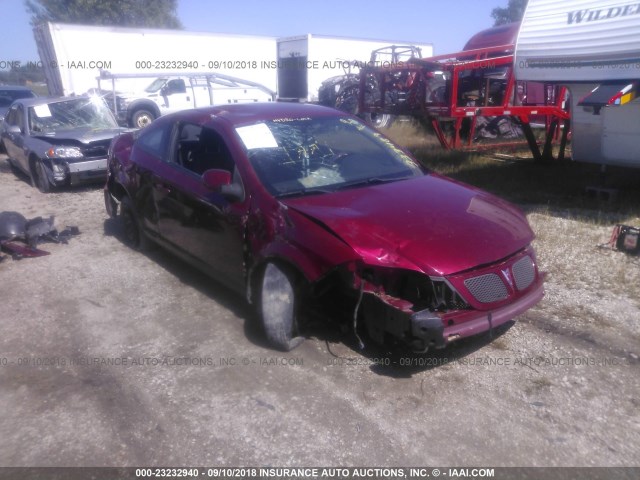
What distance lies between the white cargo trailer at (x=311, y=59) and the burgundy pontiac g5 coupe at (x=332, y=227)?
15538 mm

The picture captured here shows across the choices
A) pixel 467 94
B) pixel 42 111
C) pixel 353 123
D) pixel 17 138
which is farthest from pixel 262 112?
pixel 17 138

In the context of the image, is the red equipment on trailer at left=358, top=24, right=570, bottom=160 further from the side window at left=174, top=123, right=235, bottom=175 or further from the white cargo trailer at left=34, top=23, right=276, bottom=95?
the white cargo trailer at left=34, top=23, right=276, bottom=95

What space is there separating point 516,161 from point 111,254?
773cm

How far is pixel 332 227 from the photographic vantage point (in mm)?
3314

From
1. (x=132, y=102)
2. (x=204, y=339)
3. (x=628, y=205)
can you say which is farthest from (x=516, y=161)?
(x=132, y=102)

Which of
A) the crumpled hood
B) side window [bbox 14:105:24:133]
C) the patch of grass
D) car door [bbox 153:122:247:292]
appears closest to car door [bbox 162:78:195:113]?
side window [bbox 14:105:24:133]

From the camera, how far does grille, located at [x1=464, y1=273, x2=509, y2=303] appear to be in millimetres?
3200

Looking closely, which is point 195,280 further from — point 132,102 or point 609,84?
point 132,102

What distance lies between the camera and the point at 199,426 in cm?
303

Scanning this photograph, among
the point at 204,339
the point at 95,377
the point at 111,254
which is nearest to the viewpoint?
the point at 95,377

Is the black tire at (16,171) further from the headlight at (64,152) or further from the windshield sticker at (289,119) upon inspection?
the windshield sticker at (289,119)

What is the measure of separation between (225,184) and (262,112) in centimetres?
93

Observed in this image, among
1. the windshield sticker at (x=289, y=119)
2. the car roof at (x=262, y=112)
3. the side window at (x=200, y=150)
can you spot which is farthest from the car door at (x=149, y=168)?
the windshield sticker at (x=289, y=119)

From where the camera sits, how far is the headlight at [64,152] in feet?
28.2
